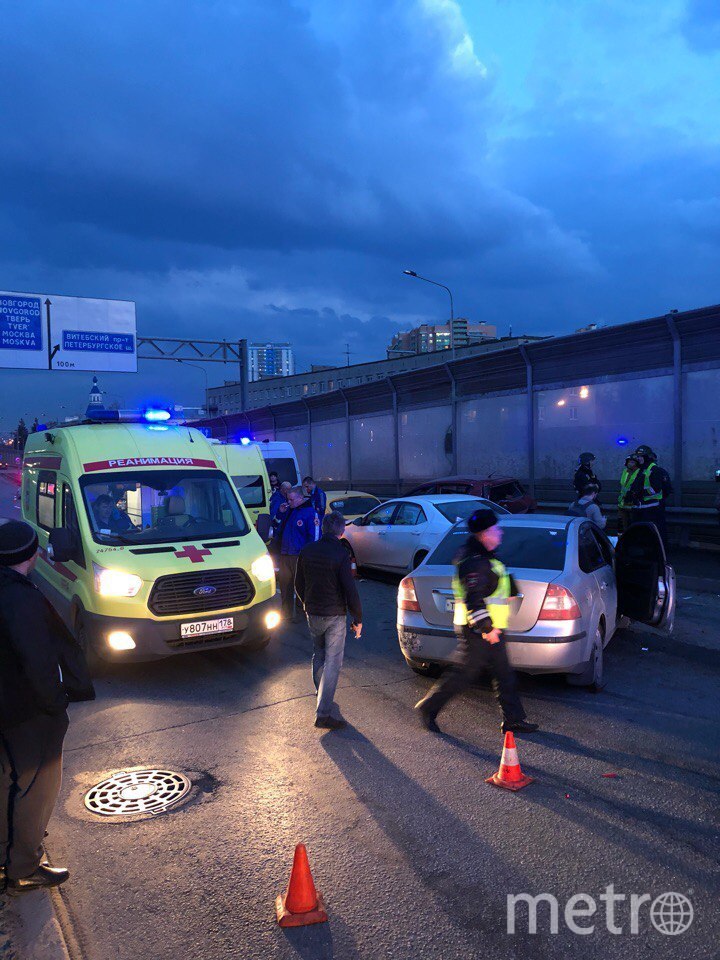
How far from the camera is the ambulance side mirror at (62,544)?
712 cm

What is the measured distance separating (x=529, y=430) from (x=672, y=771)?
1483 cm

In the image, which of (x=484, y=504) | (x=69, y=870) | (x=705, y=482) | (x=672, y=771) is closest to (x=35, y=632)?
(x=69, y=870)

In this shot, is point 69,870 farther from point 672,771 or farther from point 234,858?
point 672,771

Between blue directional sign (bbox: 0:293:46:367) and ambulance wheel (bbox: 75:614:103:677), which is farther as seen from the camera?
blue directional sign (bbox: 0:293:46:367)

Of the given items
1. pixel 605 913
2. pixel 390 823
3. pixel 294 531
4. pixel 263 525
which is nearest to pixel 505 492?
pixel 263 525

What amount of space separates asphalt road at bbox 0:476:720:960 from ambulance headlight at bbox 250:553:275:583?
3.67 feet

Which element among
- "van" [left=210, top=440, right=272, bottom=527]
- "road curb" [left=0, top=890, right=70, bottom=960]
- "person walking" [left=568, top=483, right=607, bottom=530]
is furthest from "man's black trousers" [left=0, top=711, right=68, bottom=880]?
"van" [left=210, top=440, right=272, bottom=527]

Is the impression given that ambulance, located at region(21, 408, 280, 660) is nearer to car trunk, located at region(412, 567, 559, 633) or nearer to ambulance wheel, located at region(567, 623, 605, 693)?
car trunk, located at region(412, 567, 559, 633)

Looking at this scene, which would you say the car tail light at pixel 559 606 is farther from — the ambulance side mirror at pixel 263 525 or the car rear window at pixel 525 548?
the ambulance side mirror at pixel 263 525

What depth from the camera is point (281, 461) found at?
705 inches

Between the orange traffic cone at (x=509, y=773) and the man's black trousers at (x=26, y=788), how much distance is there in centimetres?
256

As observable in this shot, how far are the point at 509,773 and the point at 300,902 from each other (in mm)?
1772

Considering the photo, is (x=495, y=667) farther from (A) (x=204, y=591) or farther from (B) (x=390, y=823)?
(A) (x=204, y=591)

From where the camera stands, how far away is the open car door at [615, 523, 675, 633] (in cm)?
728
